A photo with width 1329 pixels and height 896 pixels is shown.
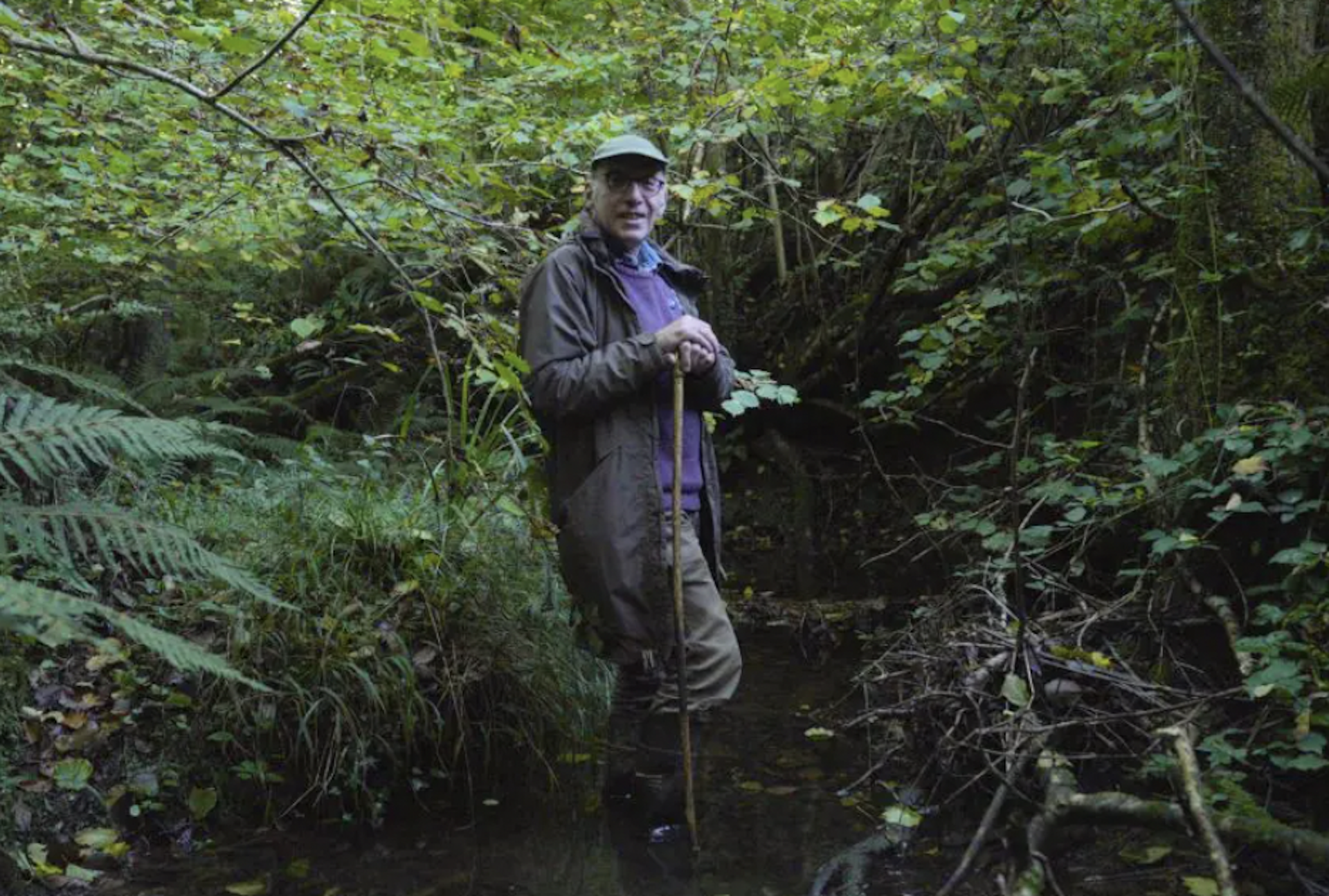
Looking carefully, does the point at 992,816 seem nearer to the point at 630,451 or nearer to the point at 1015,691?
the point at 1015,691

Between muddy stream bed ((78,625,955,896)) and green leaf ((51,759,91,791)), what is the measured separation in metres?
0.39

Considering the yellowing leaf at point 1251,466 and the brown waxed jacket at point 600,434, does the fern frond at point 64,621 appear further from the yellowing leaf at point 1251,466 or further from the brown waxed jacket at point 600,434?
the yellowing leaf at point 1251,466

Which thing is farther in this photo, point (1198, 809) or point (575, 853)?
point (575, 853)

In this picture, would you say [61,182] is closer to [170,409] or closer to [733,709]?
[170,409]

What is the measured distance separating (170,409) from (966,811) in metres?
6.07

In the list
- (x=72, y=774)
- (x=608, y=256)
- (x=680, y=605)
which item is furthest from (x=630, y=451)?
(x=72, y=774)

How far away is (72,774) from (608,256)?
2.46 meters

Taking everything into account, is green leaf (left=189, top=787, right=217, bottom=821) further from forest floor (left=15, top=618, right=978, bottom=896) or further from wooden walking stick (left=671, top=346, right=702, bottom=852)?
wooden walking stick (left=671, top=346, right=702, bottom=852)

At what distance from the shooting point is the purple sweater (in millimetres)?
3760

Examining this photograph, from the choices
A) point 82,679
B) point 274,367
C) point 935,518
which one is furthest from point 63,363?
point 935,518

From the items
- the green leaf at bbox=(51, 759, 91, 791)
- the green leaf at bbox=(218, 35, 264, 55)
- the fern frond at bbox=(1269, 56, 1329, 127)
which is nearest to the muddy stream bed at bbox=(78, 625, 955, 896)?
the green leaf at bbox=(51, 759, 91, 791)

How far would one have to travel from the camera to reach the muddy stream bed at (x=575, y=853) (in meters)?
3.21

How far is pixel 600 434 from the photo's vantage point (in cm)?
363

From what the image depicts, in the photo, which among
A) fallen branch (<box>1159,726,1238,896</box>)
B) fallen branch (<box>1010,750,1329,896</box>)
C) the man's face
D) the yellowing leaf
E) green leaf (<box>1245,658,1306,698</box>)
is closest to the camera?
fallen branch (<box>1159,726,1238,896</box>)
